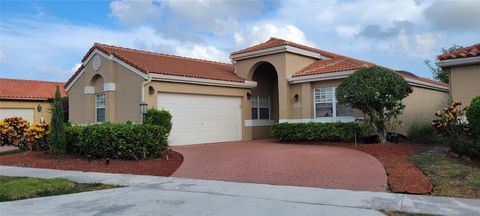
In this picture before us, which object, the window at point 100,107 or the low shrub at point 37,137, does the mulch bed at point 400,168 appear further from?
the low shrub at point 37,137

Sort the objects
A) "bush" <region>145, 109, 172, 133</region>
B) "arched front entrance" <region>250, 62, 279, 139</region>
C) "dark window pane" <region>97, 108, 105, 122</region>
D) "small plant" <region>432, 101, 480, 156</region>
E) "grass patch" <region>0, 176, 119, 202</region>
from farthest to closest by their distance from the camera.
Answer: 1. "arched front entrance" <region>250, 62, 279, 139</region>
2. "dark window pane" <region>97, 108, 105, 122</region>
3. "bush" <region>145, 109, 172, 133</region>
4. "small plant" <region>432, 101, 480, 156</region>
5. "grass patch" <region>0, 176, 119, 202</region>

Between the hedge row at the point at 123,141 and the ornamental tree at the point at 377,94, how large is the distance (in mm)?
6835

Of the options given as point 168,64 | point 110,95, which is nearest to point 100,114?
point 110,95

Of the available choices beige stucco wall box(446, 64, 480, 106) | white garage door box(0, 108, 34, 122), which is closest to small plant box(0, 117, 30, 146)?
white garage door box(0, 108, 34, 122)

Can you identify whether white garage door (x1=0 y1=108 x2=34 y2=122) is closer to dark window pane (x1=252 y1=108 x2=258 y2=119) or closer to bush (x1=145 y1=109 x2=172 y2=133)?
dark window pane (x1=252 y1=108 x2=258 y2=119)

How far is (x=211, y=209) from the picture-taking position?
712 centimetres

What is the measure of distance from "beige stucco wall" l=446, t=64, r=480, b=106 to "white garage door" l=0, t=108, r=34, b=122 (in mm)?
24750

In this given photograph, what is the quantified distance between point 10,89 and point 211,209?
84.0 ft

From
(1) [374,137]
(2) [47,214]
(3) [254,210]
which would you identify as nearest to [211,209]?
(3) [254,210]

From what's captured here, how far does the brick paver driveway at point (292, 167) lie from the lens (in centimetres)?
966

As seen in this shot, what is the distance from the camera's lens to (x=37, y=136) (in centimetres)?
1557

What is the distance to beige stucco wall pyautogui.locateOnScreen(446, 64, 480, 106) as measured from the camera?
13523 millimetres

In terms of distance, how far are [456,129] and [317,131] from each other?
5.86 metres

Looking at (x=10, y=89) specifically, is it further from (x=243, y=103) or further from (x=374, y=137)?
(x=374, y=137)
